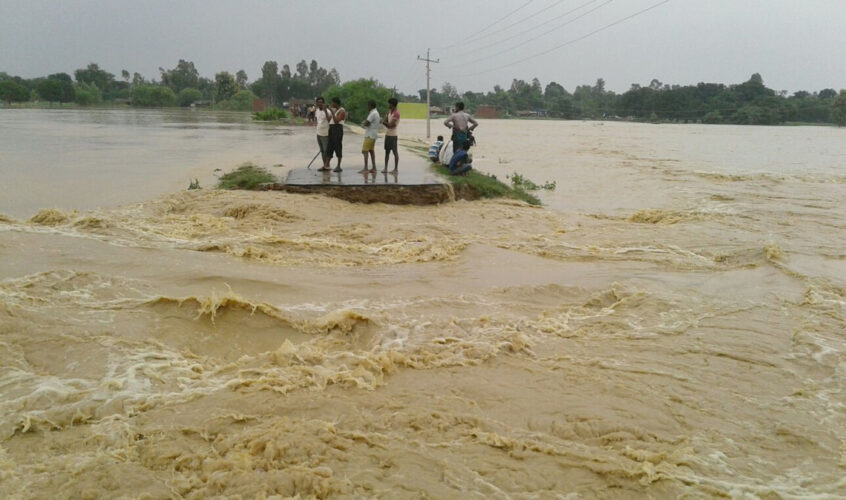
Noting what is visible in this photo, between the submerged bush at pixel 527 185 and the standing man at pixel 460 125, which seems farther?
the submerged bush at pixel 527 185

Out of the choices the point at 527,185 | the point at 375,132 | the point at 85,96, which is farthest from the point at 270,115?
the point at 85,96

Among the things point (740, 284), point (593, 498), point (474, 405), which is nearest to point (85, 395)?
point (474, 405)

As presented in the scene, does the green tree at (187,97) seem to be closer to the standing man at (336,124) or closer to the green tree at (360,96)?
the green tree at (360,96)

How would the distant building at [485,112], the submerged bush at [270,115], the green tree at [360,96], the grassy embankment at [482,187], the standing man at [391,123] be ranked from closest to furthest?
A: the standing man at [391,123] < the grassy embankment at [482,187] < the green tree at [360,96] < the submerged bush at [270,115] < the distant building at [485,112]

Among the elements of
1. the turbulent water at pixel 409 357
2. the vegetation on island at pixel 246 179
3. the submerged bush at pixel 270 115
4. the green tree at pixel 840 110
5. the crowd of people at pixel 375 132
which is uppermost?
the green tree at pixel 840 110

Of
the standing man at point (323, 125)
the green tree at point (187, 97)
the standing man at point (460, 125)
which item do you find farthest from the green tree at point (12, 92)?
the standing man at point (460, 125)

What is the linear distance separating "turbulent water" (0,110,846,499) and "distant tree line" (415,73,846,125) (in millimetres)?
75053

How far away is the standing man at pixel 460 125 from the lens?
12.3 m

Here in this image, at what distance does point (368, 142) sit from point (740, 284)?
7720 mm

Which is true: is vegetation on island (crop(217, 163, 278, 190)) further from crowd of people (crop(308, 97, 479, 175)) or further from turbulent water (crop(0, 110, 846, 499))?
turbulent water (crop(0, 110, 846, 499))

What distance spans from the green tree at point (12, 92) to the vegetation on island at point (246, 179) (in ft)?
308

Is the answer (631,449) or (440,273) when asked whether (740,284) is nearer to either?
(440,273)

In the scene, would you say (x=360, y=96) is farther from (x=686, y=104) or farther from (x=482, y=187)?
(x=686, y=104)

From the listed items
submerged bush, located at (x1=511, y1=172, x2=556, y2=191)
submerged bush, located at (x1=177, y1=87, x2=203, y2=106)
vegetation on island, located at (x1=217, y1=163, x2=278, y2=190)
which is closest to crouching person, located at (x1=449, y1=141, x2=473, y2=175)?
submerged bush, located at (x1=511, y1=172, x2=556, y2=191)
